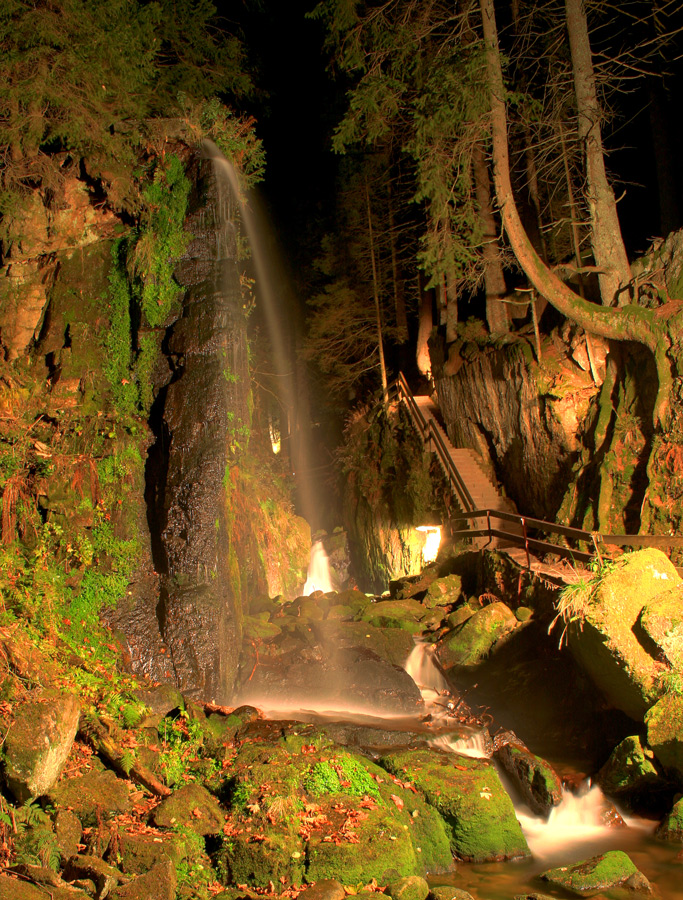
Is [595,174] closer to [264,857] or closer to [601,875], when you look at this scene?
[601,875]

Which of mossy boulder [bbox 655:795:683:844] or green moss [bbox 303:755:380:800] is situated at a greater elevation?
green moss [bbox 303:755:380:800]

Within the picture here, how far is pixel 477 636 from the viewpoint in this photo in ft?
36.7

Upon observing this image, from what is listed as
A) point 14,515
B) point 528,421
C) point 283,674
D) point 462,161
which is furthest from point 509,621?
point 462,161

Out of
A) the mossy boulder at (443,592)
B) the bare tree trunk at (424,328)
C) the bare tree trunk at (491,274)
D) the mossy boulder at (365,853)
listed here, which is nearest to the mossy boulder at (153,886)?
the mossy boulder at (365,853)

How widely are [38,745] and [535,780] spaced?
5595 mm

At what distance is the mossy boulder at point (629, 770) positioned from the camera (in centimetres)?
682

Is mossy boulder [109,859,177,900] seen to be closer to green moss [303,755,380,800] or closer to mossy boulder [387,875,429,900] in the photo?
green moss [303,755,380,800]

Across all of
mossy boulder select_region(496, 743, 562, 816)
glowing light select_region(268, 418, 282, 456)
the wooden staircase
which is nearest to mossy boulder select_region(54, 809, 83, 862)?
mossy boulder select_region(496, 743, 562, 816)

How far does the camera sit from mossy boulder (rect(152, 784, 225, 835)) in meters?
5.50

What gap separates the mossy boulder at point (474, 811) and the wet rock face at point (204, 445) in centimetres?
414

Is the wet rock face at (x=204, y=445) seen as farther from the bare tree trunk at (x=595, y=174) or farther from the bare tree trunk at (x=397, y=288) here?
the bare tree trunk at (x=397, y=288)

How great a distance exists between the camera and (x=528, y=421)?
14789mm

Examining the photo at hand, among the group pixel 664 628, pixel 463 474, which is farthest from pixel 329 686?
pixel 463 474

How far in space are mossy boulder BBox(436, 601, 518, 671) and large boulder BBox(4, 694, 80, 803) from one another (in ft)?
24.3
